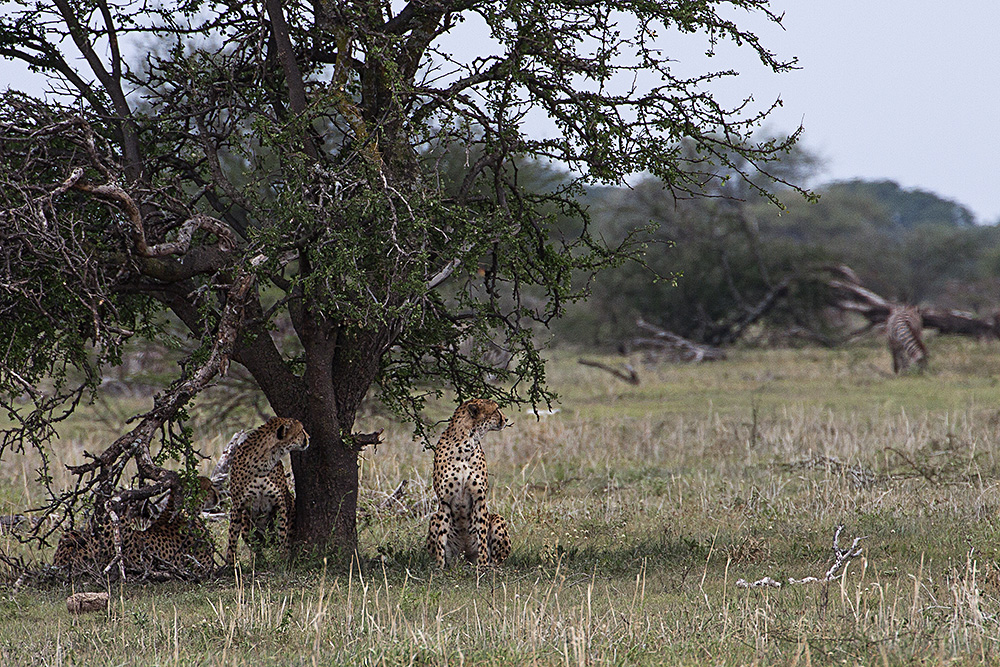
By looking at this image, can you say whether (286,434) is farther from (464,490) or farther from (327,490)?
(464,490)

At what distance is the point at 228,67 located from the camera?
8.38 metres

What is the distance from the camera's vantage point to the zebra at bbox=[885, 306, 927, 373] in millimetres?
24828

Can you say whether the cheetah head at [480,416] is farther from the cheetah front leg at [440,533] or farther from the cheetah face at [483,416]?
the cheetah front leg at [440,533]

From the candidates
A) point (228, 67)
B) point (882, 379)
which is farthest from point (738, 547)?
point (882, 379)

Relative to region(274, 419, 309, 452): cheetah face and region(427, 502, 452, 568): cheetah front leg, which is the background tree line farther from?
region(274, 419, 309, 452): cheetah face

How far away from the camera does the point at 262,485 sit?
819 cm

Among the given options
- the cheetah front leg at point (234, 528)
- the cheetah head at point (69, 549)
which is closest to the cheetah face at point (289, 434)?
the cheetah front leg at point (234, 528)

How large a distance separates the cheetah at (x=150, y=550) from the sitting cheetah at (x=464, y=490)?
5.48ft

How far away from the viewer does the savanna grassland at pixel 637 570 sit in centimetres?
534

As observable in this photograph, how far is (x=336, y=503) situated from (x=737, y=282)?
30.1m

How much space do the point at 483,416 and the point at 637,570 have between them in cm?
159

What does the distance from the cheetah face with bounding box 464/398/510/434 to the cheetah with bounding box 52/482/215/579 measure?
207 centimetres

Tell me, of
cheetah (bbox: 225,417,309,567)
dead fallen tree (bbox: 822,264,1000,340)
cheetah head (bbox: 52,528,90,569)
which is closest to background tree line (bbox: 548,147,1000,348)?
dead fallen tree (bbox: 822,264,1000,340)

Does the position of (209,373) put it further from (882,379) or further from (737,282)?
(737,282)
